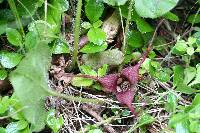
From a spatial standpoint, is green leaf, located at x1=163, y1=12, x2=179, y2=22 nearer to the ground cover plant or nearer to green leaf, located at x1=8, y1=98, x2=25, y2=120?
the ground cover plant

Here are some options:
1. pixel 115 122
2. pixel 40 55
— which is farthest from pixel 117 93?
pixel 40 55

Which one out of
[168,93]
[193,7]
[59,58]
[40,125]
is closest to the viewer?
[40,125]

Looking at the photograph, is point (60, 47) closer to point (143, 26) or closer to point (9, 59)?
point (9, 59)

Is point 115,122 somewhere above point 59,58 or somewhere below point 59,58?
below

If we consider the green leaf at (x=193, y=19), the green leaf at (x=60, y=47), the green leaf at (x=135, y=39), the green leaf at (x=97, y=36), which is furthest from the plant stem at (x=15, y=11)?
the green leaf at (x=193, y=19)

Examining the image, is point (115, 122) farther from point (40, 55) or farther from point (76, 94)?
point (40, 55)

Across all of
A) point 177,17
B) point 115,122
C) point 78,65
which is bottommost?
point 115,122

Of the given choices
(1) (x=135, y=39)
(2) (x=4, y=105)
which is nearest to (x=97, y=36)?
(1) (x=135, y=39)
